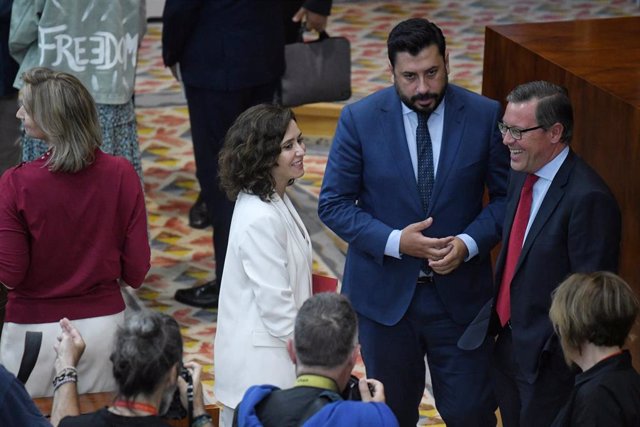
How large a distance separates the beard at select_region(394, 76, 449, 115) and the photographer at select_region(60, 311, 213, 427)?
1425 mm

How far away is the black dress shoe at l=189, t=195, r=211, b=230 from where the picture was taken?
779 cm

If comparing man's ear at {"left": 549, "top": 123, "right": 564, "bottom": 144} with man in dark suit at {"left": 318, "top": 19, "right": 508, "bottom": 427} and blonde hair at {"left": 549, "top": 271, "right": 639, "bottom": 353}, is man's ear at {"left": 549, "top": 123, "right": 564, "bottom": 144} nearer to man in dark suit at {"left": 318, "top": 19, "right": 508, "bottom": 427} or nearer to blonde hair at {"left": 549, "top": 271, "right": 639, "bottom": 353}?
man in dark suit at {"left": 318, "top": 19, "right": 508, "bottom": 427}

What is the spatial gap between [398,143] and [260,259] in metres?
0.66

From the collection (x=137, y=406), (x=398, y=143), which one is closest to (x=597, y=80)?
(x=398, y=143)

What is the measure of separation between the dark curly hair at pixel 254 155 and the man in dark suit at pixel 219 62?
2.01m

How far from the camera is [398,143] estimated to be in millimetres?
4383

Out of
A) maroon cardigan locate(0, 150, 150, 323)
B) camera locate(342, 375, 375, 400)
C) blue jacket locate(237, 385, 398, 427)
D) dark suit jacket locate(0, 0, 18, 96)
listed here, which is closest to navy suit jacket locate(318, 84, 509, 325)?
maroon cardigan locate(0, 150, 150, 323)

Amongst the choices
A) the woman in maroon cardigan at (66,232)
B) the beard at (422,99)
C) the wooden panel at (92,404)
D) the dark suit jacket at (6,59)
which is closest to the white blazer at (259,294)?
the wooden panel at (92,404)

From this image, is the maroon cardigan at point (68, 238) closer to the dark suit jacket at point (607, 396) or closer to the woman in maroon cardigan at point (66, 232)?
the woman in maroon cardigan at point (66, 232)

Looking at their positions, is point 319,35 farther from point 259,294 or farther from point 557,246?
point 557,246

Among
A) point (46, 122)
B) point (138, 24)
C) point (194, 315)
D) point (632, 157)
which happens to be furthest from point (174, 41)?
point (632, 157)

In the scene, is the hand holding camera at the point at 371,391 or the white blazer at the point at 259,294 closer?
the hand holding camera at the point at 371,391

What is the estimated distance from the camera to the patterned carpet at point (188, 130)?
681 cm

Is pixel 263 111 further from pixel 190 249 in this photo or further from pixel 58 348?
pixel 190 249
